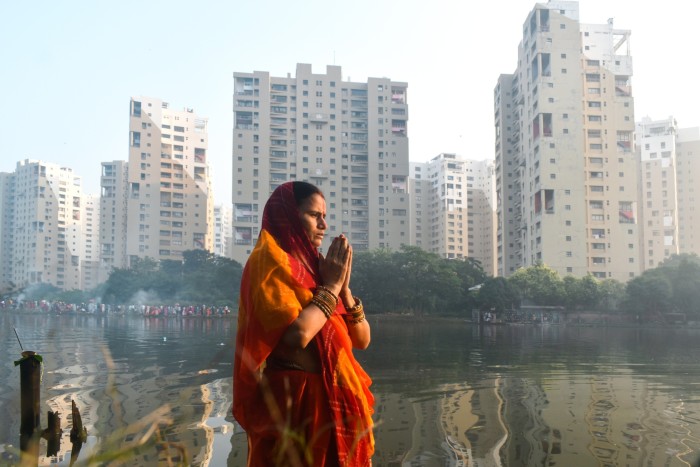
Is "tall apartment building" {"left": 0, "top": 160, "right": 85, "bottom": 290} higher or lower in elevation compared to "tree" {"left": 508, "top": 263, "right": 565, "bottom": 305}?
higher

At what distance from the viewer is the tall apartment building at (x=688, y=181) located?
78.2m

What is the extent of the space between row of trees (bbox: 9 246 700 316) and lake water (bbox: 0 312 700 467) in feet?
105

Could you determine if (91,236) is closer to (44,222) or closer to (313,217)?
(44,222)

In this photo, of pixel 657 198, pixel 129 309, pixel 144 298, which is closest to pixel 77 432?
pixel 129 309

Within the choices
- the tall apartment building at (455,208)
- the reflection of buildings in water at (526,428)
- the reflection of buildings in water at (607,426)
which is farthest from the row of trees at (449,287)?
the reflection of buildings in water at (526,428)

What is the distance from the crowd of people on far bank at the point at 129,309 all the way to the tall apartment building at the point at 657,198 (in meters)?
53.6

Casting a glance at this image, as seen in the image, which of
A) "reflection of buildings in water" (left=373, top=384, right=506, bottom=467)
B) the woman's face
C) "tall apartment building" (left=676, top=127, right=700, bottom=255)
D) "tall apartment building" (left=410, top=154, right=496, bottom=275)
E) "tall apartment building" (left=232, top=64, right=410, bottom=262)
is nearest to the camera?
the woman's face

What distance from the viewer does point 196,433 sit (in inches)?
255

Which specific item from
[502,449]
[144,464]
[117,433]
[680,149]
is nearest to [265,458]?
[117,433]

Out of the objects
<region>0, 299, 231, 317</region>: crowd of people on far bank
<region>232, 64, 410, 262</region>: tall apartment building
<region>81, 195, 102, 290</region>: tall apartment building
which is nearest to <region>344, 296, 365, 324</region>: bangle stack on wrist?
<region>0, 299, 231, 317</region>: crowd of people on far bank

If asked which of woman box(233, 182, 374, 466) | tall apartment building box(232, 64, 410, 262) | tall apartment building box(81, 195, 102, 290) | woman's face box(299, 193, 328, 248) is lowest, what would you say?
woman box(233, 182, 374, 466)

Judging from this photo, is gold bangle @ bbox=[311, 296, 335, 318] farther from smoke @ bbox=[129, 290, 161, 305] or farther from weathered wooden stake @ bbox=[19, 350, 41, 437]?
smoke @ bbox=[129, 290, 161, 305]

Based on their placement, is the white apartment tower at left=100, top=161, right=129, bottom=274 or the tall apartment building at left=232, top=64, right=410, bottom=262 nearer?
the tall apartment building at left=232, top=64, right=410, bottom=262

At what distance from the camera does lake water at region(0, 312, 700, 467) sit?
213 inches
